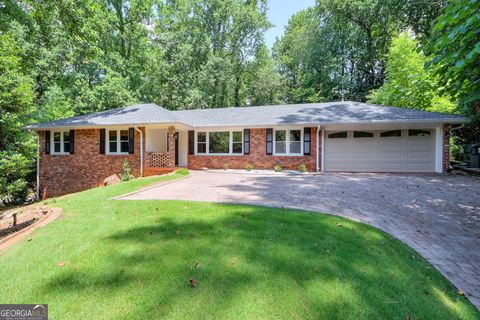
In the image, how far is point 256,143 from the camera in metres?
15.7

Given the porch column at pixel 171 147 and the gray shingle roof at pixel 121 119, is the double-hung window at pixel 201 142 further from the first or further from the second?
the porch column at pixel 171 147

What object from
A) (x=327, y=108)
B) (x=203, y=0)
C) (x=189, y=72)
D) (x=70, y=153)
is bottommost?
(x=70, y=153)

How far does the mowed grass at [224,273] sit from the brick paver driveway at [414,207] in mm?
542

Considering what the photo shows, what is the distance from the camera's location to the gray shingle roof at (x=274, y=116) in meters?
13.4

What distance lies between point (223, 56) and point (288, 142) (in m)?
19.1

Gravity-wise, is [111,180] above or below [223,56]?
below

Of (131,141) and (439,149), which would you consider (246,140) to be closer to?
(131,141)

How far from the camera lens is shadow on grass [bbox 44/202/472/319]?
8.31 feet

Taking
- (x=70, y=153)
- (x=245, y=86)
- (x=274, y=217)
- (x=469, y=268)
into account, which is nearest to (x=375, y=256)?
(x=469, y=268)

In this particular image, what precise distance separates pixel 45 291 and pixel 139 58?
25857 millimetres

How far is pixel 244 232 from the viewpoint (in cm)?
415

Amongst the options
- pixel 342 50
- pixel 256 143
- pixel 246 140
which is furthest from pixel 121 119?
pixel 342 50

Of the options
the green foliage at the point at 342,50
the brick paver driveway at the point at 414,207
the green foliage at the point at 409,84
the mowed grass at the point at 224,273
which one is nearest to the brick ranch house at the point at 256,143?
A: the brick paver driveway at the point at 414,207

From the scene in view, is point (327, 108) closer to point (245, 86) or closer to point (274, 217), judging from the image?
point (274, 217)
